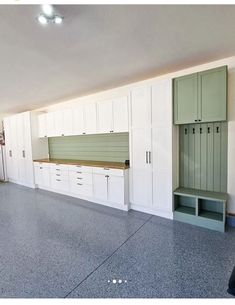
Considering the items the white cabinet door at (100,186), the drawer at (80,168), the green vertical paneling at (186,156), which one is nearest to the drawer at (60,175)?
the drawer at (80,168)

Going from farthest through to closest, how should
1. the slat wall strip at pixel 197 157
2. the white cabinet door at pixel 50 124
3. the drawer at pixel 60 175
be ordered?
1. the white cabinet door at pixel 50 124
2. the drawer at pixel 60 175
3. the slat wall strip at pixel 197 157

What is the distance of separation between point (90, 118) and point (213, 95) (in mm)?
2571

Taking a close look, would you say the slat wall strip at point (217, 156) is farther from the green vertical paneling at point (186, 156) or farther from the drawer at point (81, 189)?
the drawer at point (81, 189)

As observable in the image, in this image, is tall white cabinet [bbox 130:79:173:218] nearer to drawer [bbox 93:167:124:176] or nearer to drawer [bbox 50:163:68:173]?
drawer [bbox 93:167:124:176]

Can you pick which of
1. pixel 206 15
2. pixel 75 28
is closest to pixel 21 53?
pixel 75 28

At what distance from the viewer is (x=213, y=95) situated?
2656 mm

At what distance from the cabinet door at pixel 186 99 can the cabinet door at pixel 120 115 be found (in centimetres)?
98

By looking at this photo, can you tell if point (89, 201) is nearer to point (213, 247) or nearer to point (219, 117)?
point (213, 247)

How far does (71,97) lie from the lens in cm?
487

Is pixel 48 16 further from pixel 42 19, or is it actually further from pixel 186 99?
pixel 186 99

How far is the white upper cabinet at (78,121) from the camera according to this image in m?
4.34

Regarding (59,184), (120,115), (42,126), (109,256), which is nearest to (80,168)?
(59,184)

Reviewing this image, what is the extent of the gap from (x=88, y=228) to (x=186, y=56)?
307cm

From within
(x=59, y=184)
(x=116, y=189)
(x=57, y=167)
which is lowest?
(x=59, y=184)
